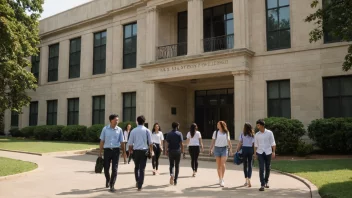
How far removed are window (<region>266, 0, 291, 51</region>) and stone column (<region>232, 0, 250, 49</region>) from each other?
1.24 metres

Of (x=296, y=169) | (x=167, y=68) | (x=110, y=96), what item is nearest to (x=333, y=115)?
(x=296, y=169)

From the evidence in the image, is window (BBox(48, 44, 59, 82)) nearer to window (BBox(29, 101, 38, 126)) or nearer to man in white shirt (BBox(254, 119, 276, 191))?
window (BBox(29, 101, 38, 126))

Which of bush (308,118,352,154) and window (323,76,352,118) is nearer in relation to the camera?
bush (308,118,352,154)

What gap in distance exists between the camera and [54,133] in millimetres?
29531

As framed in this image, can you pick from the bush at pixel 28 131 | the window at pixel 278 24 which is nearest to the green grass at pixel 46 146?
the bush at pixel 28 131

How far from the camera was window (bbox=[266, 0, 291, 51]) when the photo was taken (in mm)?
19248

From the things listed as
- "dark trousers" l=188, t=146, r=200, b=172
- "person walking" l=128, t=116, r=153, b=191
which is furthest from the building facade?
"person walking" l=128, t=116, r=153, b=191

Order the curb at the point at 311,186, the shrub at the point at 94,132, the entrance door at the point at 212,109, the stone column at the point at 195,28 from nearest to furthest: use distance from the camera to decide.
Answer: the curb at the point at 311,186
the stone column at the point at 195,28
the entrance door at the point at 212,109
the shrub at the point at 94,132

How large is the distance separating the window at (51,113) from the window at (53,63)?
229cm

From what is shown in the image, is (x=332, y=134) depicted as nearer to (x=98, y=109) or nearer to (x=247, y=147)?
(x=247, y=147)

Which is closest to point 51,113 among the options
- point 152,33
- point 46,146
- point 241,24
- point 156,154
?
point 46,146

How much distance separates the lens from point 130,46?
2633 cm

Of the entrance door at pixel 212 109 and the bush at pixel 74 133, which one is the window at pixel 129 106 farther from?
the entrance door at pixel 212 109

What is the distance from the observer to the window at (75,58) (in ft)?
100
